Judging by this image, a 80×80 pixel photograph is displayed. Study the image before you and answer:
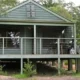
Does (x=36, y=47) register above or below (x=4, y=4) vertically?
below

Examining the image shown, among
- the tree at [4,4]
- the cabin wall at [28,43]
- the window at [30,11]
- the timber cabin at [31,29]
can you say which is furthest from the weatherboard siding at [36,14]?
the cabin wall at [28,43]

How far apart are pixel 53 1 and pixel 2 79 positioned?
132ft

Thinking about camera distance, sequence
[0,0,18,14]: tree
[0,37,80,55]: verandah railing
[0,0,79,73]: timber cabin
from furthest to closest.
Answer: [0,0,18,14]: tree → [0,0,79,73]: timber cabin → [0,37,80,55]: verandah railing

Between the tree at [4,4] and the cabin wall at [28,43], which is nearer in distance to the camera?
the tree at [4,4]

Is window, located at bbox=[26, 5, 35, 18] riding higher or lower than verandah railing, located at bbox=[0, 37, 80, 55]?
higher

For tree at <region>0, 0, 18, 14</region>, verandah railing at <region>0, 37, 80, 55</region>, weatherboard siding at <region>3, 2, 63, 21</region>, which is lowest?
verandah railing at <region>0, 37, 80, 55</region>

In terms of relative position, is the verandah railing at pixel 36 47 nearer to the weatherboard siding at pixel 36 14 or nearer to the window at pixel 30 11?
the weatherboard siding at pixel 36 14

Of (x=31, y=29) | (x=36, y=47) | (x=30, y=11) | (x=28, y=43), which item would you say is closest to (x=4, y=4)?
(x=30, y=11)

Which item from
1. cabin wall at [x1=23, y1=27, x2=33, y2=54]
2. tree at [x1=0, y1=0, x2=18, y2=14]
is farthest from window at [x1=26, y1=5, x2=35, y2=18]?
tree at [x1=0, y1=0, x2=18, y2=14]

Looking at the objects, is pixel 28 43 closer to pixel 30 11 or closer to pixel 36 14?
pixel 36 14

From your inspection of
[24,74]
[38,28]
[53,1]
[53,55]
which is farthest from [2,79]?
[53,1]

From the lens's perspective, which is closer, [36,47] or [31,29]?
[36,47]

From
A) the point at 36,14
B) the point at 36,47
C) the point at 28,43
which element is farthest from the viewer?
the point at 36,14

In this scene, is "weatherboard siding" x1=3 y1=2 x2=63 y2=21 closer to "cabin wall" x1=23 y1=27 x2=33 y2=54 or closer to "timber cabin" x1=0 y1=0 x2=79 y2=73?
"timber cabin" x1=0 y1=0 x2=79 y2=73
